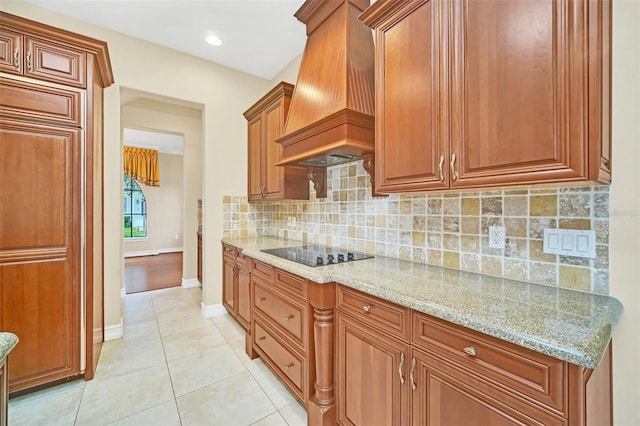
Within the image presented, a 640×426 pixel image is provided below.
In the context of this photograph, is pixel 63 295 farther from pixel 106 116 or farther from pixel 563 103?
pixel 563 103

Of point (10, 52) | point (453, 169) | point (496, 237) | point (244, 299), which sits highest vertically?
point (10, 52)

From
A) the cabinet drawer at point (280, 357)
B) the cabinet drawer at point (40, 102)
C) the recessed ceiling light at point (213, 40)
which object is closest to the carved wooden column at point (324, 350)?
the cabinet drawer at point (280, 357)

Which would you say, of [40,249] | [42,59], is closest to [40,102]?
[42,59]

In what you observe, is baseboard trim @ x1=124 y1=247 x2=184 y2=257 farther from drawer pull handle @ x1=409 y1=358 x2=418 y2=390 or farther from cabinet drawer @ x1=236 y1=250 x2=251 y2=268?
drawer pull handle @ x1=409 y1=358 x2=418 y2=390

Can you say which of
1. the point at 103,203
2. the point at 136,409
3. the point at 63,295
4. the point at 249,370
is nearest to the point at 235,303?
the point at 249,370

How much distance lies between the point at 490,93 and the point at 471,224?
0.68 meters

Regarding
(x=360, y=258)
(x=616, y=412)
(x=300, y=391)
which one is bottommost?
(x=300, y=391)

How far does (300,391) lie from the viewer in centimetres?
163

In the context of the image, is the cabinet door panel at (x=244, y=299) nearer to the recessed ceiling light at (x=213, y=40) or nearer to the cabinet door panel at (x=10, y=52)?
the cabinet door panel at (x=10, y=52)

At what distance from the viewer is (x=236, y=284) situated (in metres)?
2.73

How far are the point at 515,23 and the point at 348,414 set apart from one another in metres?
1.85

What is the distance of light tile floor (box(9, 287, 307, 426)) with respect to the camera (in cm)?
161

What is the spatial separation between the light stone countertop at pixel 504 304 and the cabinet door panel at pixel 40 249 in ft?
5.57

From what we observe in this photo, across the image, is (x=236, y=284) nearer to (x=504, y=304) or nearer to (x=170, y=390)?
(x=170, y=390)
